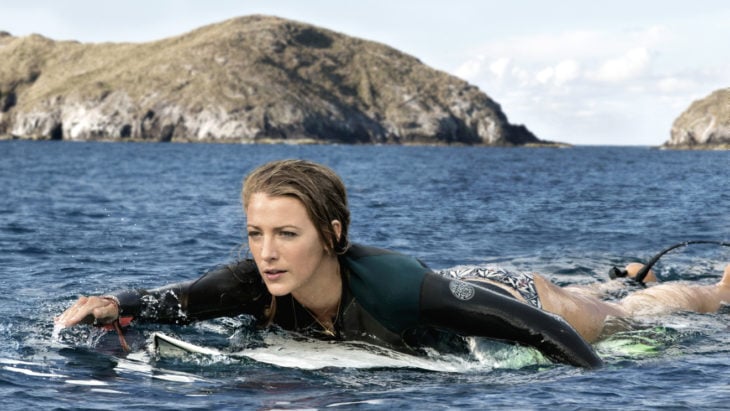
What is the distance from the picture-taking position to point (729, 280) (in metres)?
11.4

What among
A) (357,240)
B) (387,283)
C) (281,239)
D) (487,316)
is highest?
(281,239)

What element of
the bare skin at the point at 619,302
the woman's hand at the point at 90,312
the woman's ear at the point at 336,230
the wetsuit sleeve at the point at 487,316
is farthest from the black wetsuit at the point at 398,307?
the bare skin at the point at 619,302

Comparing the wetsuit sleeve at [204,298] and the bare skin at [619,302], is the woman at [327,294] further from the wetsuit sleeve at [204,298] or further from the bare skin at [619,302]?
the bare skin at [619,302]

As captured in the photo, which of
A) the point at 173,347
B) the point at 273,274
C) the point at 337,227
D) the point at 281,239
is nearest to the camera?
the point at 281,239

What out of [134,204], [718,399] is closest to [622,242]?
[718,399]

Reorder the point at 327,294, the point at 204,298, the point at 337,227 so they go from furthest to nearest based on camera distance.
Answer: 1. the point at 204,298
2. the point at 327,294
3. the point at 337,227

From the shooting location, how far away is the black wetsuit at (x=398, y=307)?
715cm

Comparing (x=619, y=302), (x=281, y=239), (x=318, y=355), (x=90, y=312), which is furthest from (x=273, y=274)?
(x=619, y=302)

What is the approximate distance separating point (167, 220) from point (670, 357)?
19754mm

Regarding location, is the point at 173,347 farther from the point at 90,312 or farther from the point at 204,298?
the point at 90,312

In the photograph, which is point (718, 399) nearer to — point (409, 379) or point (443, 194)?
point (409, 379)

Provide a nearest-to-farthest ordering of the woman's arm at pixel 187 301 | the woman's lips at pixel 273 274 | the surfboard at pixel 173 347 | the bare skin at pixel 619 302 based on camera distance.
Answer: the woman's lips at pixel 273 274 < the woman's arm at pixel 187 301 < the surfboard at pixel 173 347 < the bare skin at pixel 619 302

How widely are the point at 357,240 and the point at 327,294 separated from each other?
47.9 feet

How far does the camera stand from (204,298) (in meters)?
8.14
